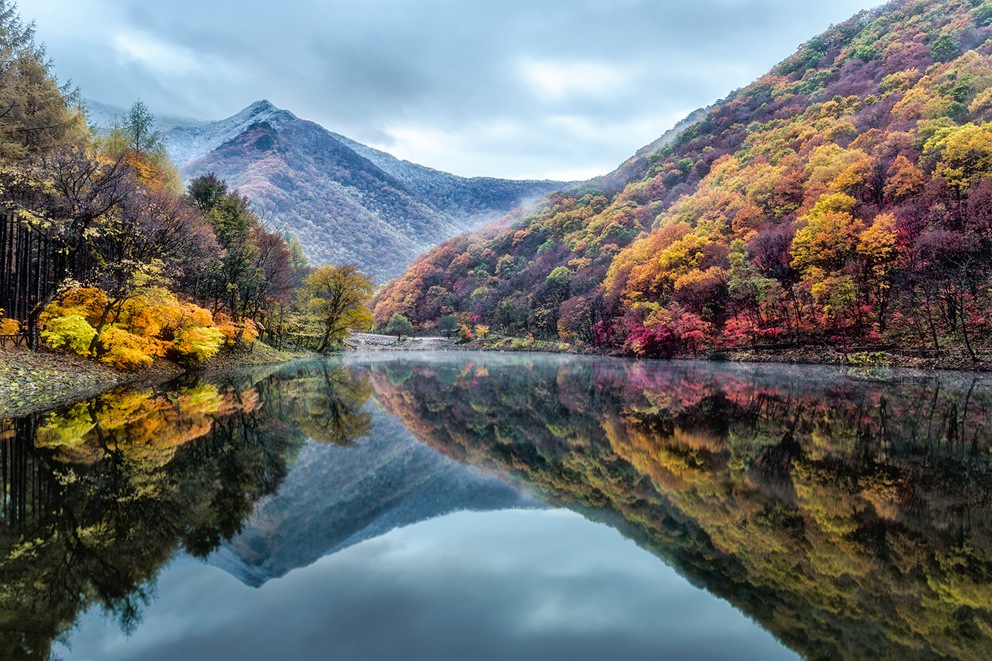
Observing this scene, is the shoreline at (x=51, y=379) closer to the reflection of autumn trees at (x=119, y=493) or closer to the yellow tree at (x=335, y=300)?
the reflection of autumn trees at (x=119, y=493)

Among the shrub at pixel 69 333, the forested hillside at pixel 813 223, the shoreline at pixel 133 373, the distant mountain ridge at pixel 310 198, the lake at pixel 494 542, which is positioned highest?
the distant mountain ridge at pixel 310 198

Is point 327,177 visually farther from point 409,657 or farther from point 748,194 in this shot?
point 409,657

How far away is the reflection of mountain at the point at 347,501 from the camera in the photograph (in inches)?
162

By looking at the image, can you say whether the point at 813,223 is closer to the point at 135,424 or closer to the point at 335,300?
the point at 335,300

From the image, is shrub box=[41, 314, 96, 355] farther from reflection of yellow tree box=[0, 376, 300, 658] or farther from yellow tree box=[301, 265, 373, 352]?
yellow tree box=[301, 265, 373, 352]

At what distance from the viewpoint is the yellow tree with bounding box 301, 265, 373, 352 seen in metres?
40.8

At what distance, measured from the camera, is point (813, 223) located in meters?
31.9

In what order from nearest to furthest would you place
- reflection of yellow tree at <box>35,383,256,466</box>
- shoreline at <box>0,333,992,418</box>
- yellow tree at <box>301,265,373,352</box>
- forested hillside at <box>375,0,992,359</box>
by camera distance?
reflection of yellow tree at <box>35,383,256,466</box>, shoreline at <box>0,333,992,418</box>, forested hillside at <box>375,0,992,359</box>, yellow tree at <box>301,265,373,352</box>

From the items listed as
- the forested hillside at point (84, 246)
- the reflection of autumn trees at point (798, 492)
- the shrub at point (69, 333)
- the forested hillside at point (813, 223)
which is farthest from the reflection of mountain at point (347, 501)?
the forested hillside at point (813, 223)

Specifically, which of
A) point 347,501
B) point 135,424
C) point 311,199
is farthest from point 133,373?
point 311,199

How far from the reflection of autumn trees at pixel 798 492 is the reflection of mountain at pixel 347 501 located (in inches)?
26.9

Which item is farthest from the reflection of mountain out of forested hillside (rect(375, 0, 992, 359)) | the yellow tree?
the yellow tree

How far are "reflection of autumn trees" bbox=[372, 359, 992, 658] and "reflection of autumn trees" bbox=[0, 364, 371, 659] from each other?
289 cm

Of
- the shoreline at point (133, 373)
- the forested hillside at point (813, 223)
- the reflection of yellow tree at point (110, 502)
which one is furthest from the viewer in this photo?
the forested hillside at point (813, 223)
